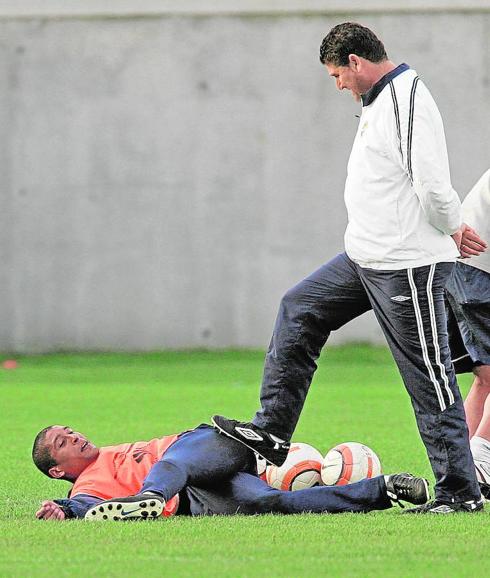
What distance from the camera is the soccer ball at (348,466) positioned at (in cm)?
661

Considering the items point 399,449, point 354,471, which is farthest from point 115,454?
point 399,449

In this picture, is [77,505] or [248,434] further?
[248,434]

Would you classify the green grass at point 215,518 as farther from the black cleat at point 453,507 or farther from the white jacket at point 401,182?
the white jacket at point 401,182

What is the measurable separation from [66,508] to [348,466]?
1.39 m

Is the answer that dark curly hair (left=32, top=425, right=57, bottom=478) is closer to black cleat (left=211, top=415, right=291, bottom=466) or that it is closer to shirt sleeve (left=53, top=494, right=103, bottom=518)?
shirt sleeve (left=53, top=494, right=103, bottom=518)

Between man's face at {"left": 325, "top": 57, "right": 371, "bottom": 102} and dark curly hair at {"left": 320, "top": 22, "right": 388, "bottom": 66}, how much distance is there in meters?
0.02

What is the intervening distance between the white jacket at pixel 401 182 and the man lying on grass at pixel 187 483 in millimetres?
1021

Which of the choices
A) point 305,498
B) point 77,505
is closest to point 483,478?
point 305,498

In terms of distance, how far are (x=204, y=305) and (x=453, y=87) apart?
4258 millimetres

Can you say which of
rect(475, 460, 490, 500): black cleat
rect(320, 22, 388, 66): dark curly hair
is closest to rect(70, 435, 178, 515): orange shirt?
rect(475, 460, 490, 500): black cleat

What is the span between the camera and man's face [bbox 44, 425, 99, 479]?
258 inches

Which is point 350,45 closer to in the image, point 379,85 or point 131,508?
point 379,85

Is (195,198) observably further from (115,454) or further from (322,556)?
(322,556)

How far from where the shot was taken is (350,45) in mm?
6035
